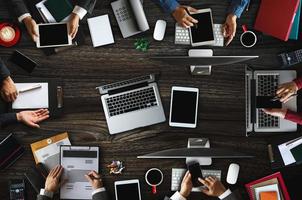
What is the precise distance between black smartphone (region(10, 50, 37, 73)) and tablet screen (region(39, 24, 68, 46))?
137 mm

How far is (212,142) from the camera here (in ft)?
8.44

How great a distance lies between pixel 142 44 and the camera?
2592 millimetres

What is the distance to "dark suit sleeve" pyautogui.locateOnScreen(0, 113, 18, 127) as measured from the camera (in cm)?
256

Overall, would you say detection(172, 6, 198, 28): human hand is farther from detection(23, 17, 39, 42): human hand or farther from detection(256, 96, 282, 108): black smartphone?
detection(23, 17, 39, 42): human hand

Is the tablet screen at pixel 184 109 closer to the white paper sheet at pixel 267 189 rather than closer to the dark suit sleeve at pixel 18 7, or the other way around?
the white paper sheet at pixel 267 189

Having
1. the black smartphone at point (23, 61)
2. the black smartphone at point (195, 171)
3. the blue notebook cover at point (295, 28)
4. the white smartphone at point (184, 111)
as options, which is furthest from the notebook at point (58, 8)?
the blue notebook cover at point (295, 28)

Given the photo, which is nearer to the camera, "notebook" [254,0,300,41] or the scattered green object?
"notebook" [254,0,300,41]

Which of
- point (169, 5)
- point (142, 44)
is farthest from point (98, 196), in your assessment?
point (169, 5)

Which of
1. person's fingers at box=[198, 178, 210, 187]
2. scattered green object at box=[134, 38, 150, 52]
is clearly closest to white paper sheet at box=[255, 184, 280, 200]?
person's fingers at box=[198, 178, 210, 187]

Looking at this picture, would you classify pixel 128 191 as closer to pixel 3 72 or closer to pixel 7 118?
pixel 7 118

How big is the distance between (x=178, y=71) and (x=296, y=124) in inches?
27.6

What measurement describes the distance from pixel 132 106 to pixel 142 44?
345 mm

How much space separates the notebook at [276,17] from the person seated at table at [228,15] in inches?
4.3

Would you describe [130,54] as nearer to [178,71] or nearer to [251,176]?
[178,71]
